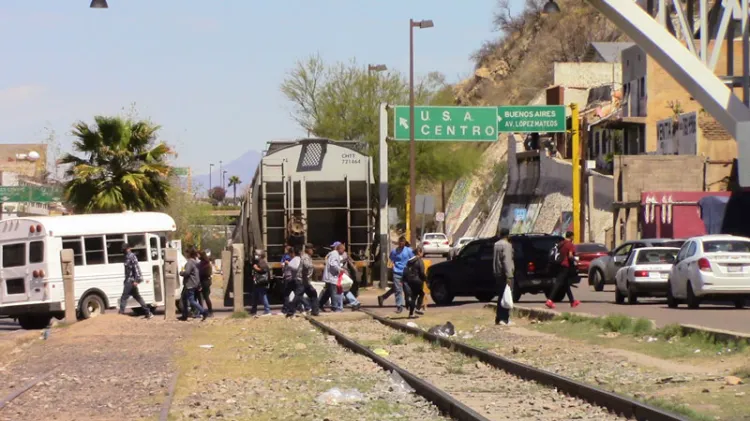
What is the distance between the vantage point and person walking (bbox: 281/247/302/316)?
28.2 meters

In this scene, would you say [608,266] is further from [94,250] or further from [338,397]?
[338,397]

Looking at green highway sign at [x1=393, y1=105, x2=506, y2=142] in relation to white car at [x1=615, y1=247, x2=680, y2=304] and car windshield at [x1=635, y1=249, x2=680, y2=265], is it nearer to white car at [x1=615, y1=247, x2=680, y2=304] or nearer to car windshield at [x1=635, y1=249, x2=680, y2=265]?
car windshield at [x1=635, y1=249, x2=680, y2=265]

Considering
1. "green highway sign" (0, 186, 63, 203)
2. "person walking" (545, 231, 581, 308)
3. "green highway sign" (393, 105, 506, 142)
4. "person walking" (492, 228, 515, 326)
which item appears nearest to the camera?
"person walking" (492, 228, 515, 326)

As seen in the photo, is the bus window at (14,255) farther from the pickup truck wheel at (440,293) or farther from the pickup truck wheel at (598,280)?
the pickup truck wheel at (598,280)

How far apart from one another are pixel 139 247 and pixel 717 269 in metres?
14.3

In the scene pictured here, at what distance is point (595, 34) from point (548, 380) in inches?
4059

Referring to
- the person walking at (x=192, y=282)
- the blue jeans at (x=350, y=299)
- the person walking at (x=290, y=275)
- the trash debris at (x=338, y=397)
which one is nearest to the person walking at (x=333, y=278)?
the blue jeans at (x=350, y=299)

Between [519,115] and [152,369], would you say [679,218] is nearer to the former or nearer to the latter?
[519,115]

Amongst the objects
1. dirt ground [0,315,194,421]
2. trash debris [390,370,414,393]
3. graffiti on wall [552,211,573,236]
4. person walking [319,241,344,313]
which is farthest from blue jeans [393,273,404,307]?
graffiti on wall [552,211,573,236]

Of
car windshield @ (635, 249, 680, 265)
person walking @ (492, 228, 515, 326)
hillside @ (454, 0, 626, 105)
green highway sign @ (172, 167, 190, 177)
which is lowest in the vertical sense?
car windshield @ (635, 249, 680, 265)

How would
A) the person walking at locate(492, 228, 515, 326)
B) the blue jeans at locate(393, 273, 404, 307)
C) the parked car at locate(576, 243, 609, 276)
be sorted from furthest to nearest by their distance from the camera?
the parked car at locate(576, 243, 609, 276)
the blue jeans at locate(393, 273, 404, 307)
the person walking at locate(492, 228, 515, 326)

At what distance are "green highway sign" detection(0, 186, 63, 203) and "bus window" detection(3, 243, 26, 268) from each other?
19073mm

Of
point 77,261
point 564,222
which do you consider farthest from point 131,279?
point 564,222

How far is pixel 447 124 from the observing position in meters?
42.0
